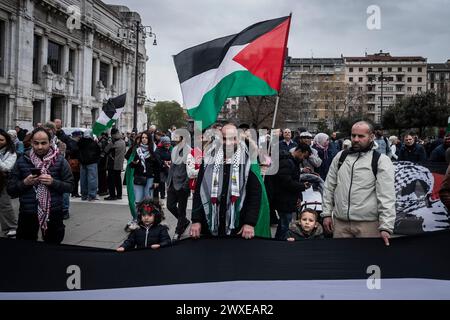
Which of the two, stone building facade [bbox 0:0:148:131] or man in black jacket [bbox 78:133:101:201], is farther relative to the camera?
stone building facade [bbox 0:0:148:131]

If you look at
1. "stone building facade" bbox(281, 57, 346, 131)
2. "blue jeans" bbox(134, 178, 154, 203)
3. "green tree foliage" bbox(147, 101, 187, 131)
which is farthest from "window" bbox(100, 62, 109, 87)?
"green tree foliage" bbox(147, 101, 187, 131)

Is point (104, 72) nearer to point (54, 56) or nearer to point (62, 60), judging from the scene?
point (62, 60)

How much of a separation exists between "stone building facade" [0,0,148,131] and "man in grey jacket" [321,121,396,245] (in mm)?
28907

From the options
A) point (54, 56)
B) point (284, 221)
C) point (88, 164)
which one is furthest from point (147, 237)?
point (54, 56)

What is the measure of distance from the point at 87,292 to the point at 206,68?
2.73 metres

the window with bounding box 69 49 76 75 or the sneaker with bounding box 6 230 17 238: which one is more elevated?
the window with bounding box 69 49 76 75

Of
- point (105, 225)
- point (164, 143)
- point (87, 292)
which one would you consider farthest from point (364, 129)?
point (164, 143)

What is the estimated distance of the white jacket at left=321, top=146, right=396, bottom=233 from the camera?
3809 mm

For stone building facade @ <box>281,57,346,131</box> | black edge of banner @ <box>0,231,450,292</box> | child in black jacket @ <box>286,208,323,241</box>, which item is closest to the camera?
black edge of banner @ <box>0,231,450,292</box>

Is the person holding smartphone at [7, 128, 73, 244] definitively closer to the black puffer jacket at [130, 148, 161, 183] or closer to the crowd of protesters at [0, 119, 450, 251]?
the crowd of protesters at [0, 119, 450, 251]

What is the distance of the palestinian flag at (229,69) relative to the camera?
475cm

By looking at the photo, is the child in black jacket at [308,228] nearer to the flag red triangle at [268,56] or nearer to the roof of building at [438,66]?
the flag red triangle at [268,56]
